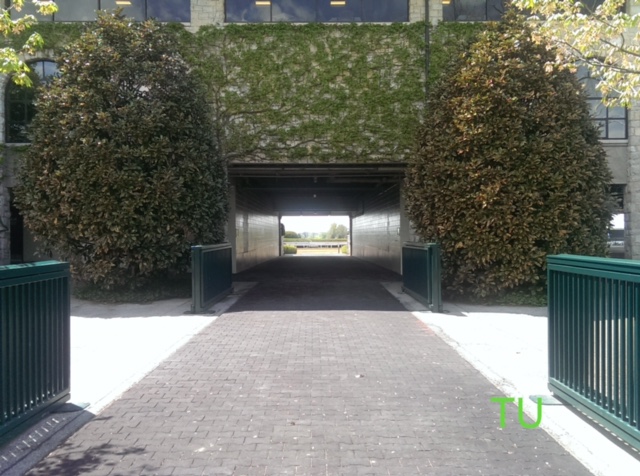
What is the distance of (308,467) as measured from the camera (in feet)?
12.4

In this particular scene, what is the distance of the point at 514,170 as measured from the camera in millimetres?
10766

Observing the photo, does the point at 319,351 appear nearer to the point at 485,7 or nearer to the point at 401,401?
the point at 401,401

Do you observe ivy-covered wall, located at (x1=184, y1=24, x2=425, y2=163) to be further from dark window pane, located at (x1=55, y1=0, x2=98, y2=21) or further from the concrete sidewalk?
the concrete sidewalk

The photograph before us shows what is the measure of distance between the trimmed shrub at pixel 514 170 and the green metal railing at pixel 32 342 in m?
8.11

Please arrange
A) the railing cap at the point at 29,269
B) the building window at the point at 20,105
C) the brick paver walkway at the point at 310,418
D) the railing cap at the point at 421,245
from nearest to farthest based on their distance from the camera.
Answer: the brick paver walkway at the point at 310,418 < the railing cap at the point at 29,269 < the railing cap at the point at 421,245 < the building window at the point at 20,105

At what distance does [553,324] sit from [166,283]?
32.0ft

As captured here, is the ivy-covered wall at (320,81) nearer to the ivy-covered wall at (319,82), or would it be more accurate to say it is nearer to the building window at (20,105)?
the ivy-covered wall at (319,82)

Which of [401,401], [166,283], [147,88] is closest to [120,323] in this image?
[166,283]

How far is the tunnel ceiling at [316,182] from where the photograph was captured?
15.4m

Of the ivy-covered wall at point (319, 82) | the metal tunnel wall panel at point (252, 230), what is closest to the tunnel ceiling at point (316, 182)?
the metal tunnel wall panel at point (252, 230)

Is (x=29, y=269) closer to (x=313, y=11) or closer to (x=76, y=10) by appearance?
(x=313, y=11)

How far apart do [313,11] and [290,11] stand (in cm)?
64

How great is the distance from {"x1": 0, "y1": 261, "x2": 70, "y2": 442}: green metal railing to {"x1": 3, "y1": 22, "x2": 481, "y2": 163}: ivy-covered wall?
32.0 feet

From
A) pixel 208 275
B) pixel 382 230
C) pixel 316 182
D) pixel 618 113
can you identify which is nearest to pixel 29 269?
pixel 208 275
